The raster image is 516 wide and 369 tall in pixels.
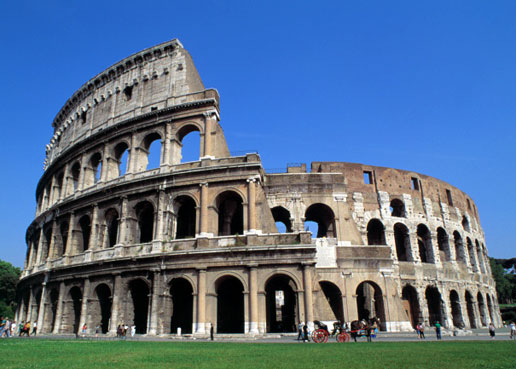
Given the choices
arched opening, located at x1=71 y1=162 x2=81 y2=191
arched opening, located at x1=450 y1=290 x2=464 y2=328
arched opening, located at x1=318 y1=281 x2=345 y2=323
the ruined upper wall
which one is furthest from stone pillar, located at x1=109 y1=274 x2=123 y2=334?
arched opening, located at x1=450 y1=290 x2=464 y2=328

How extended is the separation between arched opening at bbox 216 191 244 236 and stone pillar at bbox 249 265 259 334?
128 inches

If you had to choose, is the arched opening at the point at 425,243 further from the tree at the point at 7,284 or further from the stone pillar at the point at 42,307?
the tree at the point at 7,284

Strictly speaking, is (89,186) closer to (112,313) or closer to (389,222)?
(112,313)

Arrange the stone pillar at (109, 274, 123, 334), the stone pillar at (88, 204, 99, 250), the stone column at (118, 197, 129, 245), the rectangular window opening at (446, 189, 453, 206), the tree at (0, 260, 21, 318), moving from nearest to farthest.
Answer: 1. the stone pillar at (109, 274, 123, 334)
2. the stone column at (118, 197, 129, 245)
3. the stone pillar at (88, 204, 99, 250)
4. the rectangular window opening at (446, 189, 453, 206)
5. the tree at (0, 260, 21, 318)

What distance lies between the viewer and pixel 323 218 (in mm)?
24125

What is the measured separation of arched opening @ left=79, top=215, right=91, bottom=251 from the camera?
2388 centimetres

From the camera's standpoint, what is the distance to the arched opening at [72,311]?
21.6 metres

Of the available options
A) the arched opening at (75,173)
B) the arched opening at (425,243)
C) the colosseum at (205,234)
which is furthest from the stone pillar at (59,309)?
the arched opening at (425,243)

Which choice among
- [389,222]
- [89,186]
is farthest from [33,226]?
[389,222]

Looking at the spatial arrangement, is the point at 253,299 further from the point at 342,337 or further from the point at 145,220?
the point at 145,220

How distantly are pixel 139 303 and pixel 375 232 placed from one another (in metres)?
16.8

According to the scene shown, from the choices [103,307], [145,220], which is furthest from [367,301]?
[103,307]

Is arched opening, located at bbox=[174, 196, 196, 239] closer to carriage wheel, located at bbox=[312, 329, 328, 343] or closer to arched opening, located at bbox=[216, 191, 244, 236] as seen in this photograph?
arched opening, located at bbox=[216, 191, 244, 236]

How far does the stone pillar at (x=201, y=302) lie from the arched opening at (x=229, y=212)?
3.00m
